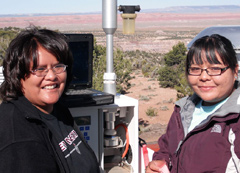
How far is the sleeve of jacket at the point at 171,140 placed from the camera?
7.19ft

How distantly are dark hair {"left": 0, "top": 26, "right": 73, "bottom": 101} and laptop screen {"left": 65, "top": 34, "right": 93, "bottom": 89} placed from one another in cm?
99

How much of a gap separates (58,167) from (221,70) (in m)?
0.96

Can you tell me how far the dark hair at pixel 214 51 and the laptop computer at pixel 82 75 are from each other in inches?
35.6

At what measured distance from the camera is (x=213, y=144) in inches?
74.2

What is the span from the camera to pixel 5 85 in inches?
69.4

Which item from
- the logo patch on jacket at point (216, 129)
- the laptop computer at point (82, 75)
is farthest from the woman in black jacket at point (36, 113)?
the laptop computer at point (82, 75)

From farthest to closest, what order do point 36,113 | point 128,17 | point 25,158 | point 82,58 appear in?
point 128,17, point 82,58, point 36,113, point 25,158

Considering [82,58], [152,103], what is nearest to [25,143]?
[82,58]

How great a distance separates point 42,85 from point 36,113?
0.48 ft

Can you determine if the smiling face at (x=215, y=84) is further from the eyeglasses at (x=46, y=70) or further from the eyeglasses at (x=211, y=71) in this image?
the eyeglasses at (x=46, y=70)

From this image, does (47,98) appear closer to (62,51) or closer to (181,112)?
(62,51)

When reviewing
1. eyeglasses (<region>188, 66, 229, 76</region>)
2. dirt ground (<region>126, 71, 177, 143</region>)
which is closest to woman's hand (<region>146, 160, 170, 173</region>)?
eyeglasses (<region>188, 66, 229, 76</region>)

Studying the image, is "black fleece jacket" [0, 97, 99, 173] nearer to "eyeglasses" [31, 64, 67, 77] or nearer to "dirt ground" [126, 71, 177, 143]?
"eyeglasses" [31, 64, 67, 77]

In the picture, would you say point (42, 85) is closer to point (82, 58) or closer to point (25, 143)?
point (25, 143)
